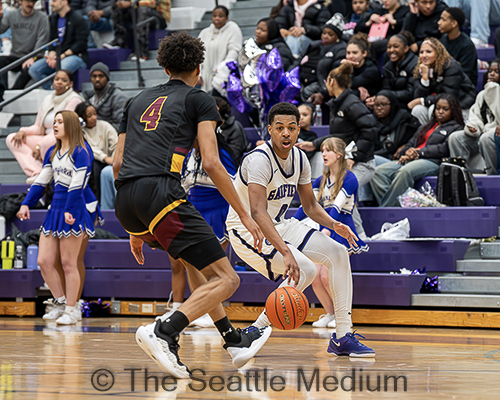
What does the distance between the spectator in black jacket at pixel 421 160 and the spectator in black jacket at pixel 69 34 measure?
5.48 m

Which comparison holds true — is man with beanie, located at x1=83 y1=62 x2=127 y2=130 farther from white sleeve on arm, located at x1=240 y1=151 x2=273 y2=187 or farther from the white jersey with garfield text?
white sleeve on arm, located at x1=240 y1=151 x2=273 y2=187

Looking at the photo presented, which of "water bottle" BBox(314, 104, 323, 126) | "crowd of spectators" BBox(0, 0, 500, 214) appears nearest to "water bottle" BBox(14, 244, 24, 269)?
"crowd of spectators" BBox(0, 0, 500, 214)

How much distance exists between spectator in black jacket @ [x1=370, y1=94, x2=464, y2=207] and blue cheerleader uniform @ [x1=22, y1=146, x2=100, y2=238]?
3.20m

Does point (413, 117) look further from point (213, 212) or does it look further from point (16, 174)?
point (16, 174)

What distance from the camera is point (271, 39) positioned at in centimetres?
1038

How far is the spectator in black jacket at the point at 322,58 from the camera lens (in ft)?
32.3

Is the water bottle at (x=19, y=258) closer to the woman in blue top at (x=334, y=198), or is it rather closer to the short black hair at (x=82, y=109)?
the short black hair at (x=82, y=109)

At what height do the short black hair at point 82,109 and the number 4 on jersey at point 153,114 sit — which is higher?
the number 4 on jersey at point 153,114

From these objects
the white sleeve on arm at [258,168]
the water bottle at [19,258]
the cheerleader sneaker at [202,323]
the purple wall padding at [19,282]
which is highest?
the white sleeve on arm at [258,168]

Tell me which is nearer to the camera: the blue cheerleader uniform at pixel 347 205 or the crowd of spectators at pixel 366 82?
the blue cheerleader uniform at pixel 347 205

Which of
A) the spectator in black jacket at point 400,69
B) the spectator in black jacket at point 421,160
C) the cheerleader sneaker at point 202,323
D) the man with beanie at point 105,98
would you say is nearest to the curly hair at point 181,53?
the cheerleader sneaker at point 202,323

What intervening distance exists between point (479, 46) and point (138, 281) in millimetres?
5751

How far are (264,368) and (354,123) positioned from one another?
14.6ft

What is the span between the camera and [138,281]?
852 cm
